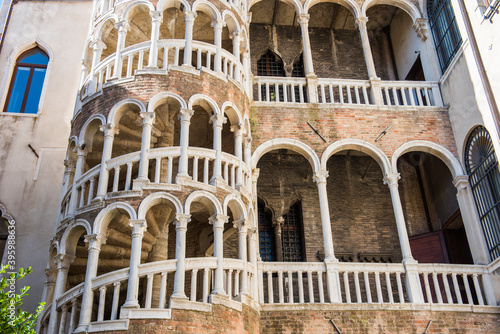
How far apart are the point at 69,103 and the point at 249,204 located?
6822mm

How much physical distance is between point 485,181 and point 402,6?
6.20m

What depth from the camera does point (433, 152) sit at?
527 inches

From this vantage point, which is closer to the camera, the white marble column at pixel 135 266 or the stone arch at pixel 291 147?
Result: the white marble column at pixel 135 266

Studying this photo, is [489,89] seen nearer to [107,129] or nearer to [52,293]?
[107,129]

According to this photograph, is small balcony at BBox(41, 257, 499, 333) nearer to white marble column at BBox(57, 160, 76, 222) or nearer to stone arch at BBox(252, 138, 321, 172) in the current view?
white marble column at BBox(57, 160, 76, 222)

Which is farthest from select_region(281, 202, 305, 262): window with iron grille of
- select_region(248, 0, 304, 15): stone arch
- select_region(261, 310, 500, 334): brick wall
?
select_region(248, 0, 304, 15): stone arch

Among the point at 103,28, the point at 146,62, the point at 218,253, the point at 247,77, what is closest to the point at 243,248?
the point at 218,253

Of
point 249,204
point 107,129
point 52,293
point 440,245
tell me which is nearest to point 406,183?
point 440,245

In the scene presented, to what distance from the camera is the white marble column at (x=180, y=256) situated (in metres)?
9.25

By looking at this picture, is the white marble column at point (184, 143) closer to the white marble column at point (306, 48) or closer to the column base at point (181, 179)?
the column base at point (181, 179)

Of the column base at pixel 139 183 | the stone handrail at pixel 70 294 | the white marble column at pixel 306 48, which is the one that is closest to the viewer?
the stone handrail at pixel 70 294

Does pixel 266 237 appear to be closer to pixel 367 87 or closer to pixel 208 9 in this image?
pixel 367 87

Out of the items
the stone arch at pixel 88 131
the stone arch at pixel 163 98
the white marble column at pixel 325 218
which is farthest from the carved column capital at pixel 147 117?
the white marble column at pixel 325 218

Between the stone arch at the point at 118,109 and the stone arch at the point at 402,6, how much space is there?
7.52 meters
